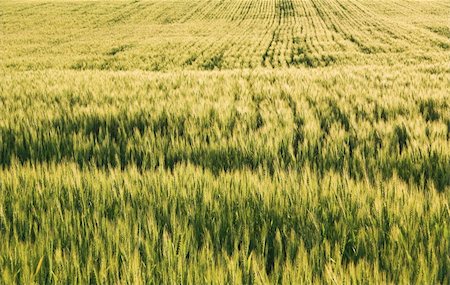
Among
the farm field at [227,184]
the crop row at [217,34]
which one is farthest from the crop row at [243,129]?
the crop row at [217,34]

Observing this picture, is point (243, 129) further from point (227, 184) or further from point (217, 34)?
point (217, 34)

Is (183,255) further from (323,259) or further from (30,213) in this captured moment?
(30,213)

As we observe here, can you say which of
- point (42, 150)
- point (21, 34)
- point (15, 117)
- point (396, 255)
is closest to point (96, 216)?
point (396, 255)

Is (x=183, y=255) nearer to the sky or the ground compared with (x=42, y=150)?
nearer to the sky

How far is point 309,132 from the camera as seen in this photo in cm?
320

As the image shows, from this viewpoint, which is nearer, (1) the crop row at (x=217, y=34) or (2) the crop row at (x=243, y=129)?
(2) the crop row at (x=243, y=129)

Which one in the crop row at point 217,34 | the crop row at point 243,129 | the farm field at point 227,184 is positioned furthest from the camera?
the crop row at point 217,34

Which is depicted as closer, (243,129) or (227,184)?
(227,184)

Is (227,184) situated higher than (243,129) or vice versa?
(227,184)

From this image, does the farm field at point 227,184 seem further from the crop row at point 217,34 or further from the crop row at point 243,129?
the crop row at point 217,34

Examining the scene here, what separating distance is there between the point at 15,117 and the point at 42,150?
98 centimetres

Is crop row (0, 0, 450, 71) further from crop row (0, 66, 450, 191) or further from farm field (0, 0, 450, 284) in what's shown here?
farm field (0, 0, 450, 284)

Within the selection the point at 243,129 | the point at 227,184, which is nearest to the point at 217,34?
the point at 243,129

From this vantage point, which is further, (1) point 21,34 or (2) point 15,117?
(1) point 21,34
